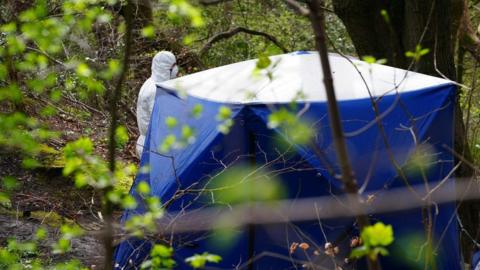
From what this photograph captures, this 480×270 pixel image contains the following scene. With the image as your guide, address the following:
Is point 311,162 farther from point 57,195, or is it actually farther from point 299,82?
point 57,195

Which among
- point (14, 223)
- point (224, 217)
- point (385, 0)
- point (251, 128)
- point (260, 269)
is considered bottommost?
point (14, 223)

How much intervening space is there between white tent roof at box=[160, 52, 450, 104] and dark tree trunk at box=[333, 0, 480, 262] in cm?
128

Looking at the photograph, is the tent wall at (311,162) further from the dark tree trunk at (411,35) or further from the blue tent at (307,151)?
the dark tree trunk at (411,35)

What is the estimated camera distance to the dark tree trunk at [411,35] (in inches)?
253

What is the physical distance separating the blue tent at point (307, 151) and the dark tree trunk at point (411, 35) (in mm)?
1318

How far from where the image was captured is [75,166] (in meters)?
2.37

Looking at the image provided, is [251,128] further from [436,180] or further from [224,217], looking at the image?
[436,180]

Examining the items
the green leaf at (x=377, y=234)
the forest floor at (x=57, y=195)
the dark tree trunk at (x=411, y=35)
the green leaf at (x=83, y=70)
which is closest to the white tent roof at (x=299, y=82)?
the dark tree trunk at (x=411, y=35)

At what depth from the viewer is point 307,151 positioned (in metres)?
4.70

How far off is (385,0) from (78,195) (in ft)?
10.5

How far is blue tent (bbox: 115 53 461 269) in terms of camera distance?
15.7 feet

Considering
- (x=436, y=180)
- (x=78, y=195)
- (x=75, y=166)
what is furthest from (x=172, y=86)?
(x=75, y=166)

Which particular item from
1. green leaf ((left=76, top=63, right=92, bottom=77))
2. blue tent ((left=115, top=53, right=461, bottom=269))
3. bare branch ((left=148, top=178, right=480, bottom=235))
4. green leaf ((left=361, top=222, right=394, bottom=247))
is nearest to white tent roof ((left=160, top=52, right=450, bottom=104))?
blue tent ((left=115, top=53, right=461, bottom=269))

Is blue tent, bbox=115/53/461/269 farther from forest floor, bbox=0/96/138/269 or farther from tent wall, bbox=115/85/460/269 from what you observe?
forest floor, bbox=0/96/138/269
